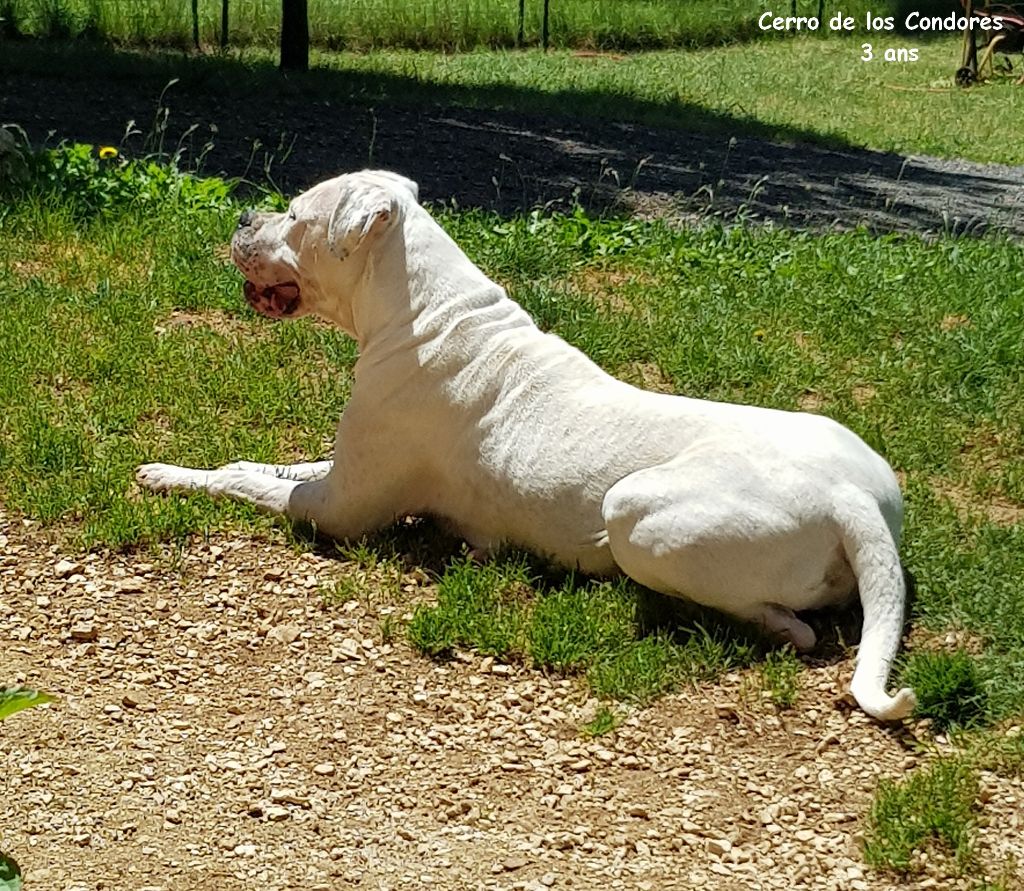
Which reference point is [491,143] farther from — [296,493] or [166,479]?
[296,493]

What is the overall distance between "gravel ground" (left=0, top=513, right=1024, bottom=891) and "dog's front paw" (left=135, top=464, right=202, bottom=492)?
0.59m

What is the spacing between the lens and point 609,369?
23.8 ft

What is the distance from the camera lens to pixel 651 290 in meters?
8.32

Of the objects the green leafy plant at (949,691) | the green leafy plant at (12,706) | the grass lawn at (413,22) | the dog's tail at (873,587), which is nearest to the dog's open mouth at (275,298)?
the dog's tail at (873,587)

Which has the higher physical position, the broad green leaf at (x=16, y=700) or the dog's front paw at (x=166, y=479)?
the broad green leaf at (x=16, y=700)

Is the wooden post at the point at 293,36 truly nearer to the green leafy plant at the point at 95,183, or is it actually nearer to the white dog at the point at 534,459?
the green leafy plant at the point at 95,183

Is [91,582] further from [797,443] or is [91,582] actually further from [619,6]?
[619,6]

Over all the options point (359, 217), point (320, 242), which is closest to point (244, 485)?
point (320, 242)

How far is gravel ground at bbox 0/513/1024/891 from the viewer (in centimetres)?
395

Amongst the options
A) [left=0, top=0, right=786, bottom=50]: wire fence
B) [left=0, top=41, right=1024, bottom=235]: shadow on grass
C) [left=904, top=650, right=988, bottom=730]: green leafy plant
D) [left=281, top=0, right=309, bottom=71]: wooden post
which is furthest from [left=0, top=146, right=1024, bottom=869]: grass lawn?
[left=0, top=0, right=786, bottom=50]: wire fence

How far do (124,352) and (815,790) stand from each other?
13.6ft

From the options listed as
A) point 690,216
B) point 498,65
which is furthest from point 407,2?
point 690,216

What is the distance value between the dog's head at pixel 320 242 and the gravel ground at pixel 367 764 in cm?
112

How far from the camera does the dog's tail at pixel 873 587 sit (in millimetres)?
4535
